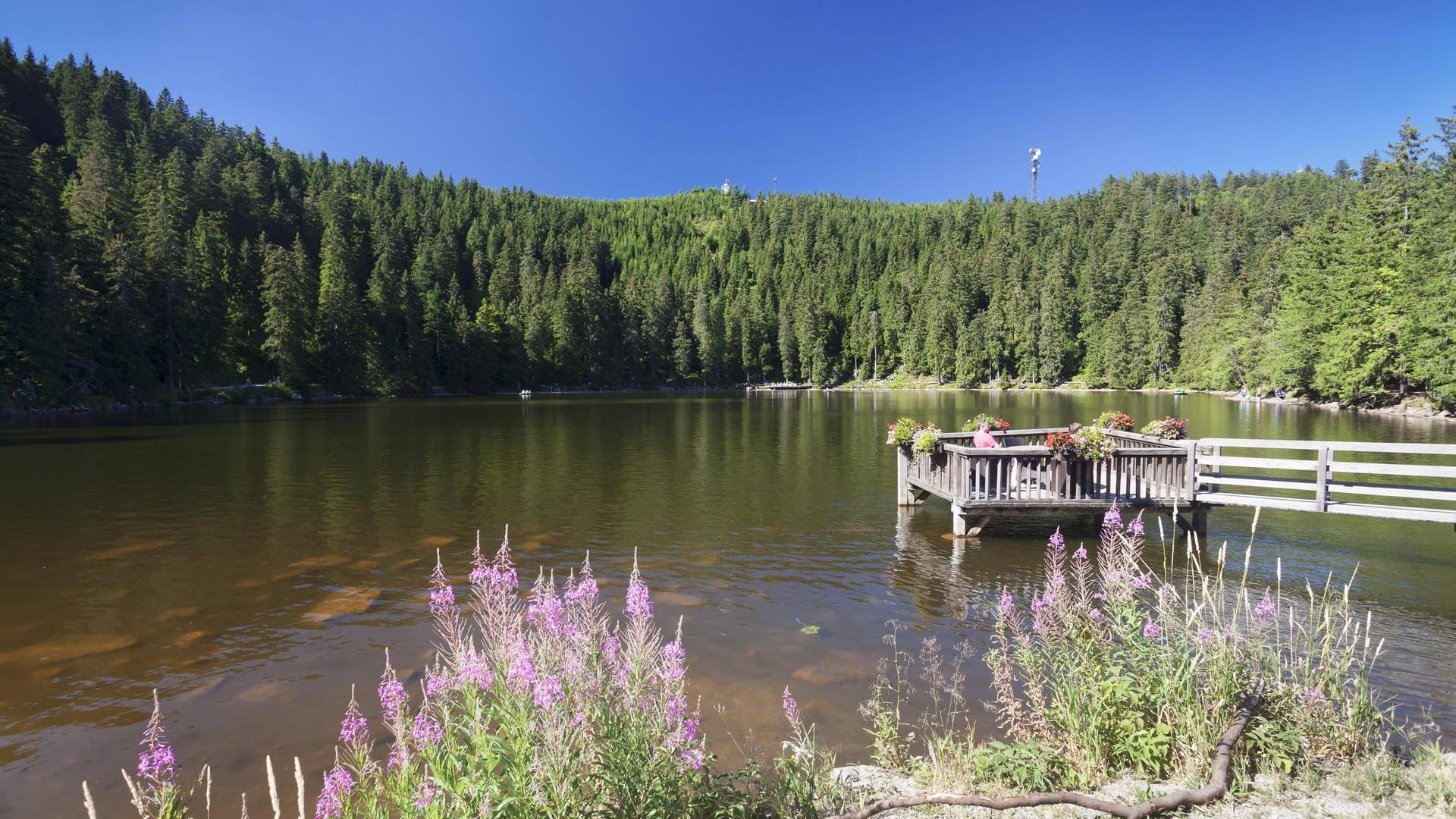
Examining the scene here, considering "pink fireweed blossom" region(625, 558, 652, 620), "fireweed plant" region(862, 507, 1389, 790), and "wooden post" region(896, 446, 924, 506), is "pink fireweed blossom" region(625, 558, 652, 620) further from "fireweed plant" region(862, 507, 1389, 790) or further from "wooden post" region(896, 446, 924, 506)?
"wooden post" region(896, 446, 924, 506)

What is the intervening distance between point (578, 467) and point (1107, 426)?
61.2ft

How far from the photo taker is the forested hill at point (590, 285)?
5709 centimetres

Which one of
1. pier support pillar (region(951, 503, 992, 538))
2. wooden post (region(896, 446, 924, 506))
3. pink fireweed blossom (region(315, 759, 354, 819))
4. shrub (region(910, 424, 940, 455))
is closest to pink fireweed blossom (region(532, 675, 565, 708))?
pink fireweed blossom (region(315, 759, 354, 819))

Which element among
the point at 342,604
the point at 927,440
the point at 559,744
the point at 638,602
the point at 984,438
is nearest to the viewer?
Result: the point at 559,744

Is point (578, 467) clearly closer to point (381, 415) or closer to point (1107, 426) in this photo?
point (1107, 426)

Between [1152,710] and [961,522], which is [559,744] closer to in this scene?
[1152,710]

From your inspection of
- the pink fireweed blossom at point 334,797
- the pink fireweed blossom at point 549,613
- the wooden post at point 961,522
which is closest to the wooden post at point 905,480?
the wooden post at point 961,522

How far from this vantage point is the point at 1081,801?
4.13m

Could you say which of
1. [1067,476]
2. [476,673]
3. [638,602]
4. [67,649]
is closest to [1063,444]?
[1067,476]

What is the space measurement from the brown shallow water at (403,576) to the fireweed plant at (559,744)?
2807mm

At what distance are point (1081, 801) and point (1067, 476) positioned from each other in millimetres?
11550

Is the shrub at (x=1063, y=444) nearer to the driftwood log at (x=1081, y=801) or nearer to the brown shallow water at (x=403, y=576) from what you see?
the brown shallow water at (x=403, y=576)

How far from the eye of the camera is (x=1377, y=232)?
5900 centimetres

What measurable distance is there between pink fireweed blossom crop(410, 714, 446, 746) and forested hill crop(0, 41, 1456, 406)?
6242 centimetres
